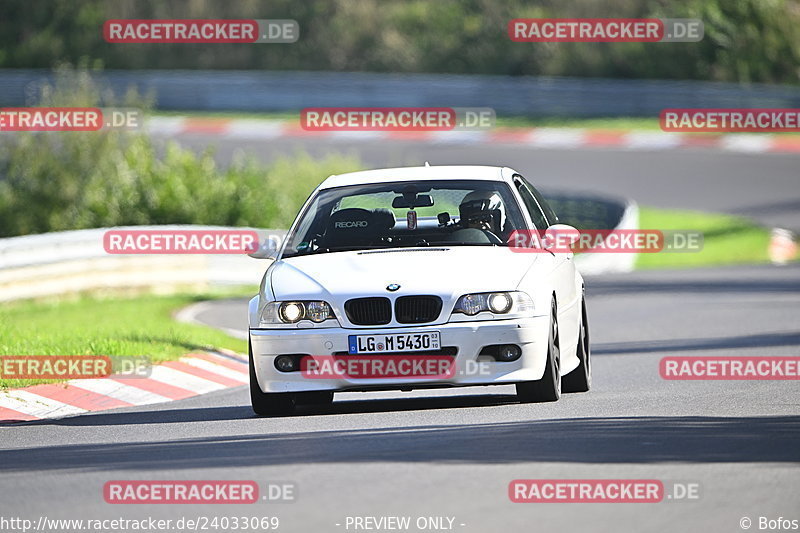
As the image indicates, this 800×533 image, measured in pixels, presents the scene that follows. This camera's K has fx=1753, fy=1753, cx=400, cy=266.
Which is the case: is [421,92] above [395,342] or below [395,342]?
above

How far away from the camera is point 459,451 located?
9117mm

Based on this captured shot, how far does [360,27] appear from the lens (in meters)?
51.1

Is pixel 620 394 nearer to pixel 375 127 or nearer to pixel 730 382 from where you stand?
pixel 730 382

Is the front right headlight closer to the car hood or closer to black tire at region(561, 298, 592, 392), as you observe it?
the car hood

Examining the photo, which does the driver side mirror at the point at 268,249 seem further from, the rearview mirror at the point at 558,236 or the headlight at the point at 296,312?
the rearview mirror at the point at 558,236

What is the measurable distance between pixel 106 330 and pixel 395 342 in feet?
21.5

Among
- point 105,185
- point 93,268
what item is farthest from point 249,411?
point 105,185

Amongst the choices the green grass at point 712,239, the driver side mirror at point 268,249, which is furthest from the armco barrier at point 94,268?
the green grass at point 712,239

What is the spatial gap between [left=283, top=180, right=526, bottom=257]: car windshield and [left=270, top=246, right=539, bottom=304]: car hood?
0.76 feet

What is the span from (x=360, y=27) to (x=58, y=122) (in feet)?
83.4

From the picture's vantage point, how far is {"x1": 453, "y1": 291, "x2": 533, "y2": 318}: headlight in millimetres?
10898

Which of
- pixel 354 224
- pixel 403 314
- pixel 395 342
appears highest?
pixel 354 224

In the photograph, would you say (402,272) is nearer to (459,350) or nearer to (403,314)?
(403,314)

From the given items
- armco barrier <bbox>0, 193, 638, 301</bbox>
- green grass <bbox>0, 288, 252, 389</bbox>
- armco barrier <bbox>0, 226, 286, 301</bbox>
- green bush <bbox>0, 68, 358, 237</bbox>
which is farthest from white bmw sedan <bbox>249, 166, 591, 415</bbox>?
green bush <bbox>0, 68, 358, 237</bbox>
